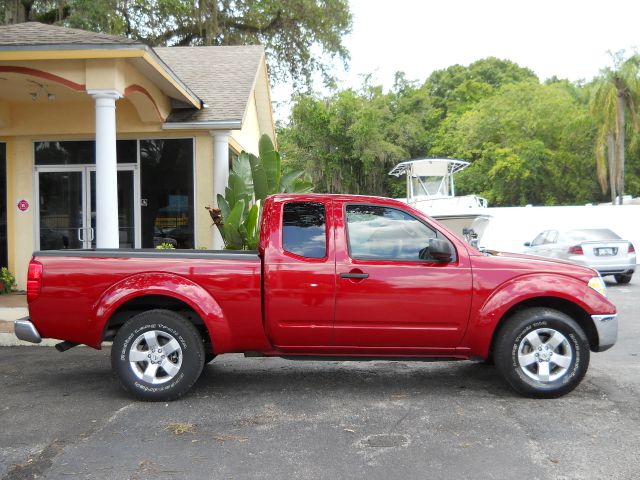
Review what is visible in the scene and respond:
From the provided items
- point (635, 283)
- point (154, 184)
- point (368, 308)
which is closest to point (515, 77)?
point (635, 283)

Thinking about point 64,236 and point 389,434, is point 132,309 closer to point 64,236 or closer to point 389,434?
point 389,434

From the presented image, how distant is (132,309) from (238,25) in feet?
70.6

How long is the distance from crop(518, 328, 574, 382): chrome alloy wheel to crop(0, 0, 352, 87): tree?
67.2 ft

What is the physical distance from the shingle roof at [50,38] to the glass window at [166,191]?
8.79ft

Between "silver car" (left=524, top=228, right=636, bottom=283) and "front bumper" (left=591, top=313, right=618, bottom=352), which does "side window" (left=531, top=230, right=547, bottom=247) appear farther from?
"front bumper" (left=591, top=313, right=618, bottom=352)

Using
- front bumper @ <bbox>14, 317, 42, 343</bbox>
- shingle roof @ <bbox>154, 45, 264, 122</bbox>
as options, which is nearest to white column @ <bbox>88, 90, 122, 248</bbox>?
shingle roof @ <bbox>154, 45, 264, 122</bbox>

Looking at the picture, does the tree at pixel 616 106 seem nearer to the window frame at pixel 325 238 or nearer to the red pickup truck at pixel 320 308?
the red pickup truck at pixel 320 308

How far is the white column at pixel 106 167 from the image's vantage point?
30.0 ft

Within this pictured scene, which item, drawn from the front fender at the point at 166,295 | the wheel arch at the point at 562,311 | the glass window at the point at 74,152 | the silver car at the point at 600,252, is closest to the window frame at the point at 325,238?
the front fender at the point at 166,295

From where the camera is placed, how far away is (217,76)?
1413 cm

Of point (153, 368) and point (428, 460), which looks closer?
point (428, 460)

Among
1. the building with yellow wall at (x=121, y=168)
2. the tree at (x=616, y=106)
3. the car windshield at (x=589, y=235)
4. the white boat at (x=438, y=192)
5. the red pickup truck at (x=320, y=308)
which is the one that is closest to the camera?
the red pickup truck at (x=320, y=308)

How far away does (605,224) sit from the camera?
24.8 meters

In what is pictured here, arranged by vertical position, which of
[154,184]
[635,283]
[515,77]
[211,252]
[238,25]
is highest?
[515,77]
